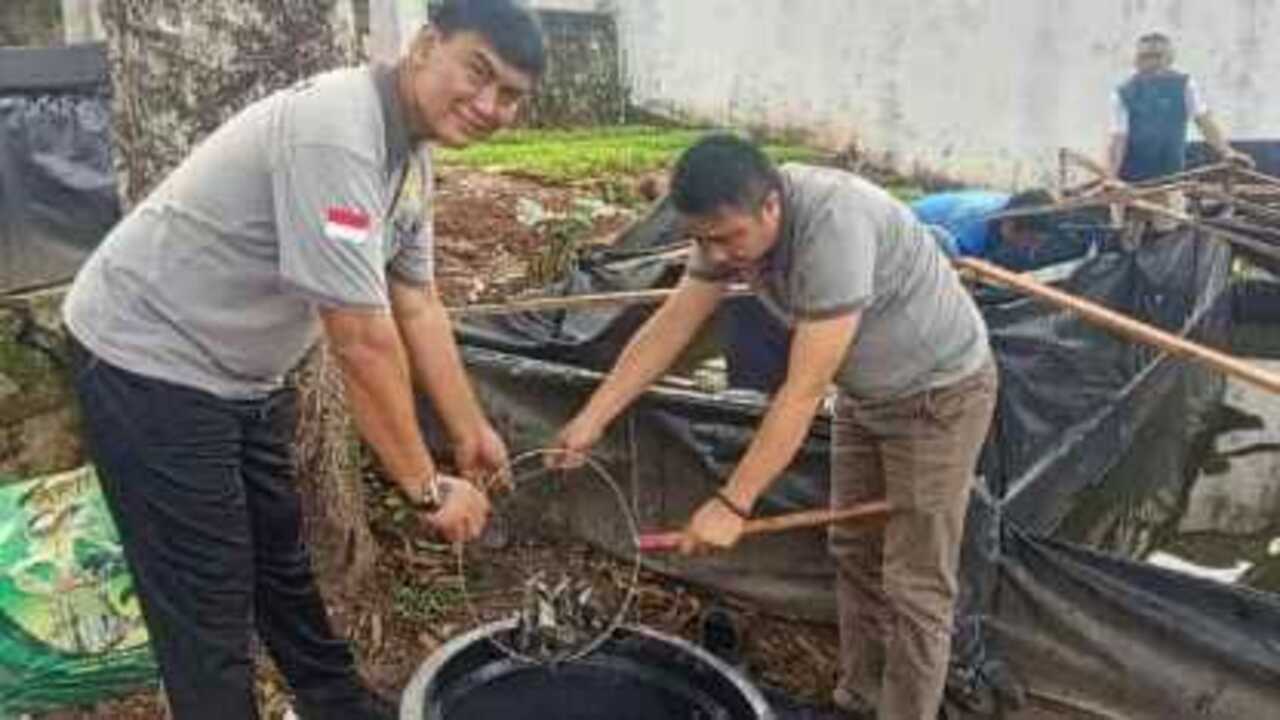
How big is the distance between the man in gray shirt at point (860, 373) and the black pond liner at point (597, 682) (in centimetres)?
31

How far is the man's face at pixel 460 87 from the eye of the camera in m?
2.38

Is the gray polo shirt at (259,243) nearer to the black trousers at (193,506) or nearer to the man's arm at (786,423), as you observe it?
the black trousers at (193,506)

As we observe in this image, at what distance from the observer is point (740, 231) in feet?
9.76

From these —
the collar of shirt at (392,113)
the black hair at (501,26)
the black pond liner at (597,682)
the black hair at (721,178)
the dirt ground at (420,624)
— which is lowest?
the dirt ground at (420,624)

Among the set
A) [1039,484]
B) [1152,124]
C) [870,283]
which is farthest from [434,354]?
[1152,124]

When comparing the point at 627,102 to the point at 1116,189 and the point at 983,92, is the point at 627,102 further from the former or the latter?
the point at 1116,189

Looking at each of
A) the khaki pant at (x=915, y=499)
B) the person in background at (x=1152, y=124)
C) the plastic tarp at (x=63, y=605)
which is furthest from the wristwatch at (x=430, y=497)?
the person in background at (x=1152, y=124)

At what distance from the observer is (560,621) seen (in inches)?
126

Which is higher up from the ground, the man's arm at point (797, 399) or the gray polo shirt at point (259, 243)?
the gray polo shirt at point (259, 243)

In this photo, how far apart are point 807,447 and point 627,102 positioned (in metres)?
13.5

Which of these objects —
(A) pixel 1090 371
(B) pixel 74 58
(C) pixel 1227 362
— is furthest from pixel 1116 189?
(B) pixel 74 58

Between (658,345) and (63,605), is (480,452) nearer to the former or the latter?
(658,345)

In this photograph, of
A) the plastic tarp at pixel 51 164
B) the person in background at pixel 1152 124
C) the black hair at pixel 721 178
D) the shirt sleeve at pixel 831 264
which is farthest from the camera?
the person in background at pixel 1152 124

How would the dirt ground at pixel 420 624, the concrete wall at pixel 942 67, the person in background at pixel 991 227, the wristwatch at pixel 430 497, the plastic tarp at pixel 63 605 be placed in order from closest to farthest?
the wristwatch at pixel 430 497
the plastic tarp at pixel 63 605
the dirt ground at pixel 420 624
the person in background at pixel 991 227
the concrete wall at pixel 942 67
